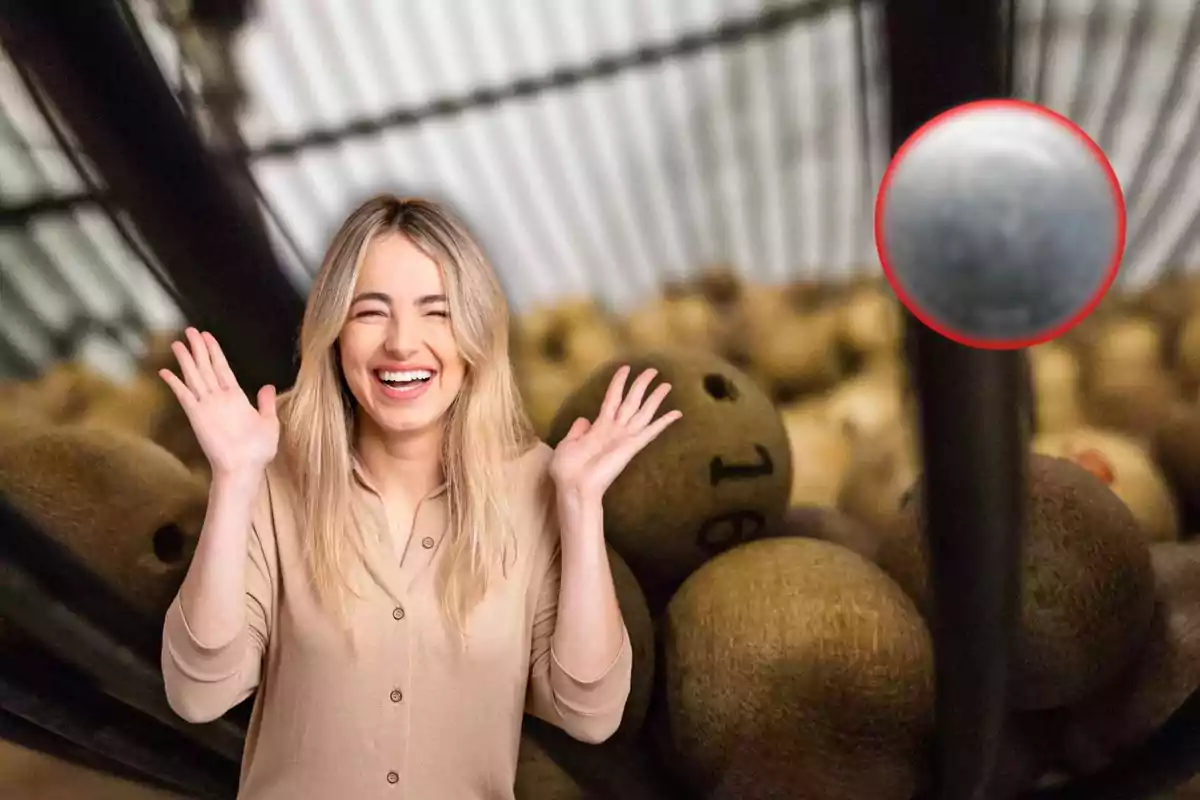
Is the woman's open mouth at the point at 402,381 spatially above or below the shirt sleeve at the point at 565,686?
above

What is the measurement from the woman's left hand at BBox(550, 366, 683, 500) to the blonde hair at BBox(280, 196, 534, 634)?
2 centimetres

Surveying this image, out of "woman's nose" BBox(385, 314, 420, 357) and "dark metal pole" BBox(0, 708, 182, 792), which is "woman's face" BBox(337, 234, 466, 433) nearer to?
"woman's nose" BBox(385, 314, 420, 357)

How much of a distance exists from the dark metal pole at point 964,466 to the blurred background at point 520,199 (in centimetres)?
3

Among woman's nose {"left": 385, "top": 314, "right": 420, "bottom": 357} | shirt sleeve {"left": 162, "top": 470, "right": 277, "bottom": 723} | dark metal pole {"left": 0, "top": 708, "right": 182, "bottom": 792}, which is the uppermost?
woman's nose {"left": 385, "top": 314, "right": 420, "bottom": 357}

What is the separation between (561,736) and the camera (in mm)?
283

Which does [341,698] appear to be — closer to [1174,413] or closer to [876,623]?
[876,623]

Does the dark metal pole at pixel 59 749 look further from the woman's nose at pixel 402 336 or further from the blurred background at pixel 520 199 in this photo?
the woman's nose at pixel 402 336

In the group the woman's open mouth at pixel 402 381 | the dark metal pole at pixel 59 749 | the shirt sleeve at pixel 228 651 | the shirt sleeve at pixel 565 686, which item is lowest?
the dark metal pole at pixel 59 749

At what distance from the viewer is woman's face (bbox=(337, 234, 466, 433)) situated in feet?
0.86

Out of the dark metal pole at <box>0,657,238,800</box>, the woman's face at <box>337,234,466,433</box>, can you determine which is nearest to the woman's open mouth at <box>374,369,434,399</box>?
the woman's face at <box>337,234,466,433</box>

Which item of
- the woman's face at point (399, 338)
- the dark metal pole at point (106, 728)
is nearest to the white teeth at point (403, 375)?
the woman's face at point (399, 338)

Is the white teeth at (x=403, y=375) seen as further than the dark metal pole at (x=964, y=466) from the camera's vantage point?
Yes

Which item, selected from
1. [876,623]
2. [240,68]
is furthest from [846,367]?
[240,68]

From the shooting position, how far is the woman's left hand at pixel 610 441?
0.27 metres
